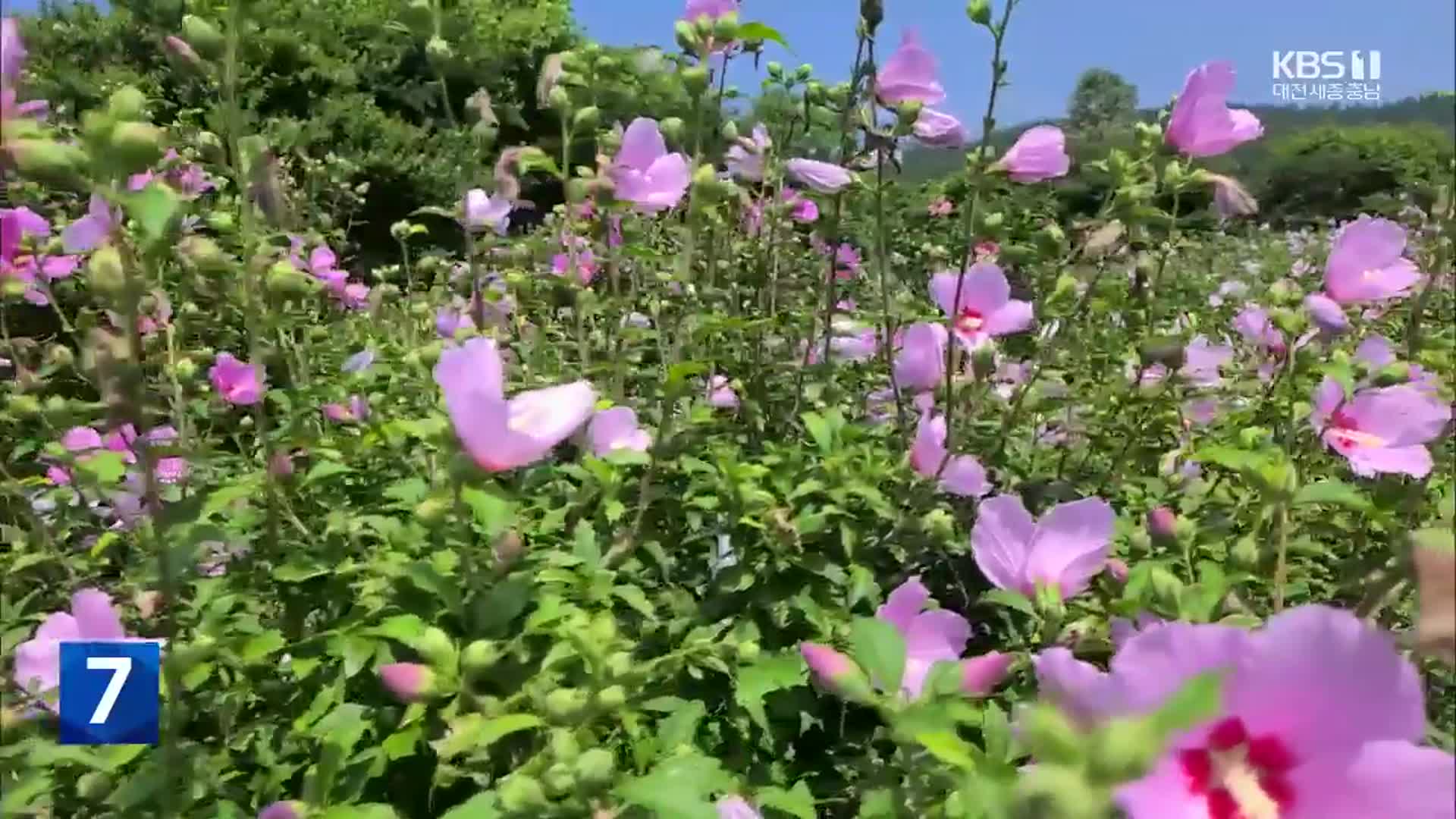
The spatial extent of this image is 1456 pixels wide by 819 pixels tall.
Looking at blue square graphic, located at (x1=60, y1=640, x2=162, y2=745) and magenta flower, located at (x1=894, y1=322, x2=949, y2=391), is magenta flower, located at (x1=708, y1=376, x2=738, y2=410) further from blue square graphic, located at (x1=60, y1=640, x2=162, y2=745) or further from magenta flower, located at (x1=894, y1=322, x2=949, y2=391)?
blue square graphic, located at (x1=60, y1=640, x2=162, y2=745)

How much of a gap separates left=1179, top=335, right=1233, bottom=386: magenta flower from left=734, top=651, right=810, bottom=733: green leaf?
985 mm

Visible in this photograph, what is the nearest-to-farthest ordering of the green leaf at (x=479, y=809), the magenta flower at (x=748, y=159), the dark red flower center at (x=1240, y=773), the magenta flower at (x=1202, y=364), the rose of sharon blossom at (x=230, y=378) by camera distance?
the dark red flower center at (x=1240, y=773) → the green leaf at (x=479, y=809) → the rose of sharon blossom at (x=230, y=378) → the magenta flower at (x=1202, y=364) → the magenta flower at (x=748, y=159)

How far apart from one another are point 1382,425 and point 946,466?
51 cm

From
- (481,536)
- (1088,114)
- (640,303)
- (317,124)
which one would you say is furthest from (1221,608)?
(317,124)

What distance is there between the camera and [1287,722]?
65cm

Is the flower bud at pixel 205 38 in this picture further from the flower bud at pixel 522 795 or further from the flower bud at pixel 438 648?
the flower bud at pixel 522 795

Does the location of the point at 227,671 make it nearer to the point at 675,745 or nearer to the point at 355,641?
the point at 355,641

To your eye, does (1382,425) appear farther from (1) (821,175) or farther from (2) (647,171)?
(2) (647,171)

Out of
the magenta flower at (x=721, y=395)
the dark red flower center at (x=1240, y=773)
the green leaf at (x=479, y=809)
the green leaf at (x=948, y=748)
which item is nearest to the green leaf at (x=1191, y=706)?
the dark red flower center at (x=1240, y=773)

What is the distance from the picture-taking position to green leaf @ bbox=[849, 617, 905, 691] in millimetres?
928

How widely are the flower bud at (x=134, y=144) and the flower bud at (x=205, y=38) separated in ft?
1.19

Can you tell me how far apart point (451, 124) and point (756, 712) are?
37.7 inches

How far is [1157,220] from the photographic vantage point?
171cm

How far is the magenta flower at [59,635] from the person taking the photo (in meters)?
1.16
